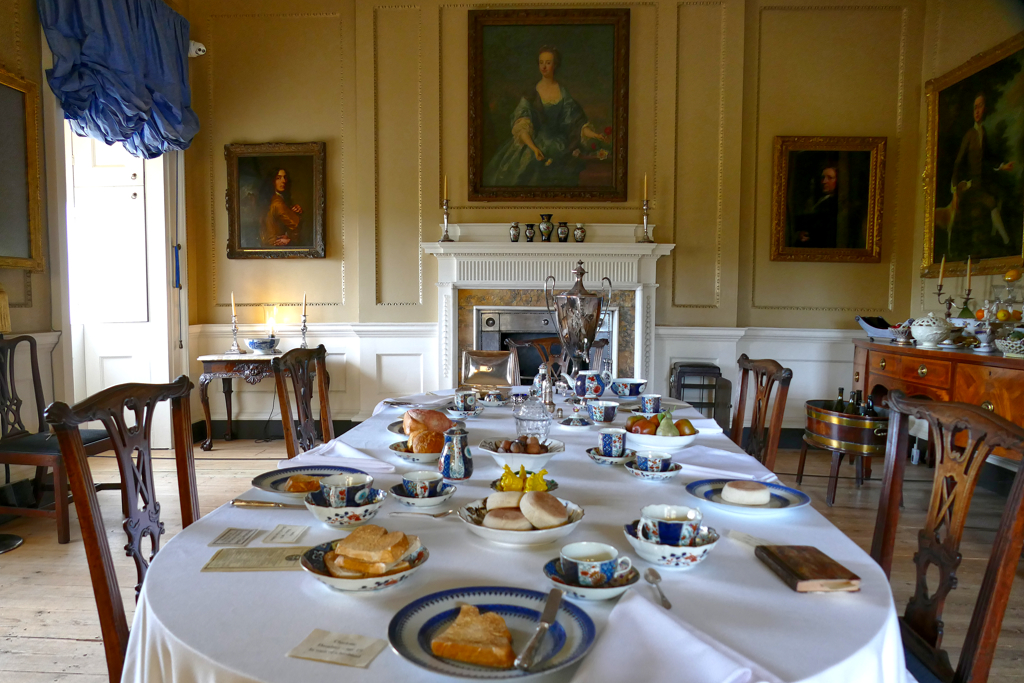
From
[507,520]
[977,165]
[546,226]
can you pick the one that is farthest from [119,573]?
[977,165]

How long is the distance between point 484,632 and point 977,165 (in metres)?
4.65

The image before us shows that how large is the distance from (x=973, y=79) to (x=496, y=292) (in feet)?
11.2

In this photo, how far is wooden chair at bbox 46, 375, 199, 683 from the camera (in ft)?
3.45

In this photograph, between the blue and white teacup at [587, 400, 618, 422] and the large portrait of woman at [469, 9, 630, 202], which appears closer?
the blue and white teacup at [587, 400, 618, 422]

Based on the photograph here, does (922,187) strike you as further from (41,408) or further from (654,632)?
(41,408)

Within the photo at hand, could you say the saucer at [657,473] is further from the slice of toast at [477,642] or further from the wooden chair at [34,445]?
the wooden chair at [34,445]

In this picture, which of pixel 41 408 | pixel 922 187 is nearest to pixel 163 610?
pixel 41 408

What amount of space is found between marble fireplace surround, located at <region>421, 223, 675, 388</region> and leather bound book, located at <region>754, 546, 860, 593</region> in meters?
3.79

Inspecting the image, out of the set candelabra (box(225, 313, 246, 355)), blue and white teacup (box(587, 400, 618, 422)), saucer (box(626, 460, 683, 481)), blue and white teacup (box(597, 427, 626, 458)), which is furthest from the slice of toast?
candelabra (box(225, 313, 246, 355))

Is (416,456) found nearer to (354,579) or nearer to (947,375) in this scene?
(354,579)

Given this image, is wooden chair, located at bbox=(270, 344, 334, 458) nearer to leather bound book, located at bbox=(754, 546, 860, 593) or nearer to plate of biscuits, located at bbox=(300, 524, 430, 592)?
plate of biscuits, located at bbox=(300, 524, 430, 592)

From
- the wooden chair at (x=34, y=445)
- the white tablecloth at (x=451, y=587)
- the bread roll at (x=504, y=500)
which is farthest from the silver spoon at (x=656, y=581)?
the wooden chair at (x=34, y=445)

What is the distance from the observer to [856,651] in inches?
27.8

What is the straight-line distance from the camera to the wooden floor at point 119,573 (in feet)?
6.30
